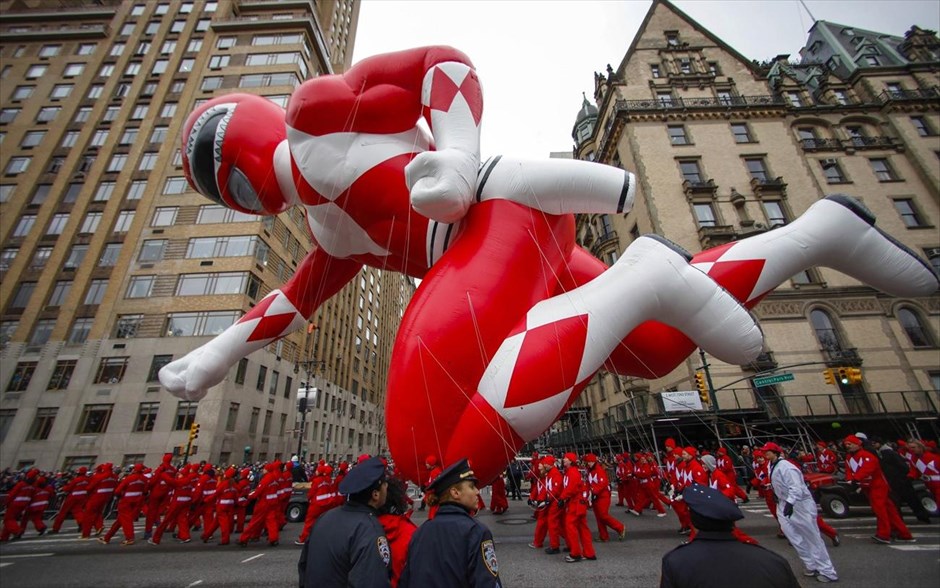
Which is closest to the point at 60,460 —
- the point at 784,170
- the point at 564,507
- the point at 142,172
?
the point at 142,172

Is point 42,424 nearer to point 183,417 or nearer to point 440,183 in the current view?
point 183,417

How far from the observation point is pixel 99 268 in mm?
25578

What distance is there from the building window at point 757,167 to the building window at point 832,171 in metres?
4.01

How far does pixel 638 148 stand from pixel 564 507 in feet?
68.5

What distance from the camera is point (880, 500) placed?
22.0 feet

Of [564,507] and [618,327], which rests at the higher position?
[618,327]

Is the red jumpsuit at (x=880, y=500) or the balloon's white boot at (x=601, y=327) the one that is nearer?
the balloon's white boot at (x=601, y=327)

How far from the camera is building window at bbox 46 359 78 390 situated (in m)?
22.9

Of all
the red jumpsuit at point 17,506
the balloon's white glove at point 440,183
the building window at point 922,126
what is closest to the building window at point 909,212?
the building window at point 922,126

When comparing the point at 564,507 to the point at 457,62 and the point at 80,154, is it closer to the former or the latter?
the point at 457,62

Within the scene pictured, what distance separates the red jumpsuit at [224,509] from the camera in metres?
8.41

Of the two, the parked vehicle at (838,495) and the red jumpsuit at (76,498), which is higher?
the red jumpsuit at (76,498)

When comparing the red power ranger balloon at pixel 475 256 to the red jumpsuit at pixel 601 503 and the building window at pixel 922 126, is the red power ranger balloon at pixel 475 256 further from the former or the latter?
the building window at pixel 922 126

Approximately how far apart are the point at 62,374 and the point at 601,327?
31.6m
